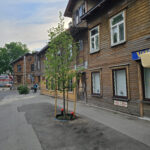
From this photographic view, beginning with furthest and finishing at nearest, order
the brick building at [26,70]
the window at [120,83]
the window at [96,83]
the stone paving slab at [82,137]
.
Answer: the brick building at [26,70] → the window at [96,83] → the window at [120,83] → the stone paving slab at [82,137]

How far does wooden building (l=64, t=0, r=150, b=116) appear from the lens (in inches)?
309

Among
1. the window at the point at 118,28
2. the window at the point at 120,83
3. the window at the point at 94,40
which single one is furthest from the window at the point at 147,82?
the window at the point at 94,40

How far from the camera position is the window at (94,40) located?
11.7 m

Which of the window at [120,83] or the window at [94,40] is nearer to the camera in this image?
the window at [120,83]

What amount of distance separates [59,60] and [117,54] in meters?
3.56

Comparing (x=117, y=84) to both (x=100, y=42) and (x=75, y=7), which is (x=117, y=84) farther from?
(x=75, y=7)

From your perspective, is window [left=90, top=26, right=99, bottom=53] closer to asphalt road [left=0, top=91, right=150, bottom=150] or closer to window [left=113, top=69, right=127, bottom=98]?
window [left=113, top=69, right=127, bottom=98]

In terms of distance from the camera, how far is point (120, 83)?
9.50 meters

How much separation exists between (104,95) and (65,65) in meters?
3.92

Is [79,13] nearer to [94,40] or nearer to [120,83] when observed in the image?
[94,40]

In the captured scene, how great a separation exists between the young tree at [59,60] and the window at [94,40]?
3752mm

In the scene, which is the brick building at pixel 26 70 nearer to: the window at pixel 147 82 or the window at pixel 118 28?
the window at pixel 118 28

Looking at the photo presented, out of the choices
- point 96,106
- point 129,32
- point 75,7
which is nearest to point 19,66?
point 75,7

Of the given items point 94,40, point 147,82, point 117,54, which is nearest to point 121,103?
point 147,82
